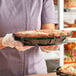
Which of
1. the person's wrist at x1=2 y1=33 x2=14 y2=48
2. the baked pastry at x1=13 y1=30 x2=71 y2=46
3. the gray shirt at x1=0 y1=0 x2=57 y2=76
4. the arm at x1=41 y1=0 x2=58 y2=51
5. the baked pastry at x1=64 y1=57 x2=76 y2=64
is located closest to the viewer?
the baked pastry at x1=13 y1=30 x2=71 y2=46

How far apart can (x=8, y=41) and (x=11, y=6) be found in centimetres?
28

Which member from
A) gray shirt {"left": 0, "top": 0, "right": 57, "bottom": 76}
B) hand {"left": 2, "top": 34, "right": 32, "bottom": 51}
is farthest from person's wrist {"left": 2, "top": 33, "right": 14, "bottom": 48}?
gray shirt {"left": 0, "top": 0, "right": 57, "bottom": 76}

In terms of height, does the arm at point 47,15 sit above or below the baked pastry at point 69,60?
above

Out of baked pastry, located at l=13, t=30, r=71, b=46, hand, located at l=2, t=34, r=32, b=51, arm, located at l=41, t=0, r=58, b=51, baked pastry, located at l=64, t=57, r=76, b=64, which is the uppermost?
arm, located at l=41, t=0, r=58, b=51

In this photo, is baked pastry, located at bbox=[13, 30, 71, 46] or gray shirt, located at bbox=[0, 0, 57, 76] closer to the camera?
baked pastry, located at bbox=[13, 30, 71, 46]

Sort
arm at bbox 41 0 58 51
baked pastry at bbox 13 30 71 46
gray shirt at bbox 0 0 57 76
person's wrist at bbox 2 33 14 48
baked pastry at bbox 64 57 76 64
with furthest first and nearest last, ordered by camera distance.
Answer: baked pastry at bbox 64 57 76 64 → arm at bbox 41 0 58 51 → gray shirt at bbox 0 0 57 76 → person's wrist at bbox 2 33 14 48 → baked pastry at bbox 13 30 71 46

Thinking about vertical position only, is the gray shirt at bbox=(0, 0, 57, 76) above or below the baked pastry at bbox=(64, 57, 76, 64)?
above

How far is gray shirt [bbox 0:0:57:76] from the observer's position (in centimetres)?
128

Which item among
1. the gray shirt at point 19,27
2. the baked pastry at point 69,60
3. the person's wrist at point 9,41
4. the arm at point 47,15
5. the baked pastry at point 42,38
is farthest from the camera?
the baked pastry at point 69,60

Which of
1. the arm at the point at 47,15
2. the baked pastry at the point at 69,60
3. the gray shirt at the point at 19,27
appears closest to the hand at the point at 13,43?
the gray shirt at the point at 19,27

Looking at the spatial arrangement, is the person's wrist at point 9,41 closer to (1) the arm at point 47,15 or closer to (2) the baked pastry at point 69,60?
(1) the arm at point 47,15

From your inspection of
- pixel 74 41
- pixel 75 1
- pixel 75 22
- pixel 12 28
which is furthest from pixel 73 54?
pixel 12 28

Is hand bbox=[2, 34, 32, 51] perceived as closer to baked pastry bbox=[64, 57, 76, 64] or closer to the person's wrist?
the person's wrist

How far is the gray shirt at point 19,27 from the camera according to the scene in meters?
1.28
